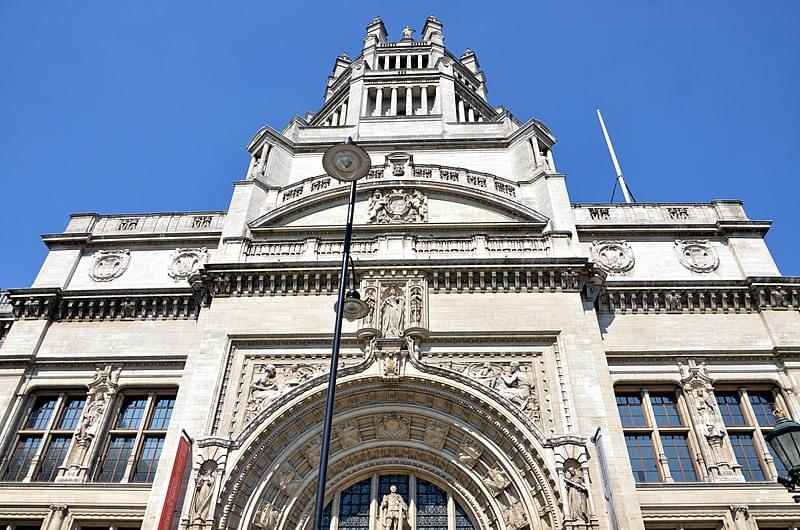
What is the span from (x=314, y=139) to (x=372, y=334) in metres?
14.9

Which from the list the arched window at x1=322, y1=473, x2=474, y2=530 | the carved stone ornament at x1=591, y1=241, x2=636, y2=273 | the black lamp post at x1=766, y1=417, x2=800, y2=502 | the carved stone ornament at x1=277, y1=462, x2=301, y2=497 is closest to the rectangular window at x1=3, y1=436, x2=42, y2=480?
the carved stone ornament at x1=277, y1=462, x2=301, y2=497

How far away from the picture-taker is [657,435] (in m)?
18.7

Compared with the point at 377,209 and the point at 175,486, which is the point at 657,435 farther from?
the point at 175,486

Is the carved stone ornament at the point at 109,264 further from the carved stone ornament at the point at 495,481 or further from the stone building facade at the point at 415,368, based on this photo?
the carved stone ornament at the point at 495,481

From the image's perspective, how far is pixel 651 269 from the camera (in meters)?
23.1

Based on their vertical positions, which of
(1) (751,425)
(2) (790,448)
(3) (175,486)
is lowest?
(2) (790,448)

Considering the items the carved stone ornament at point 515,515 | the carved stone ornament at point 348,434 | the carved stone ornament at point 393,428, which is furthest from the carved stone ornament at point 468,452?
the carved stone ornament at point 348,434

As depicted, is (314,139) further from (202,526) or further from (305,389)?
(202,526)

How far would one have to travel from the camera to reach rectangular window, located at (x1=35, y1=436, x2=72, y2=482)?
757 inches

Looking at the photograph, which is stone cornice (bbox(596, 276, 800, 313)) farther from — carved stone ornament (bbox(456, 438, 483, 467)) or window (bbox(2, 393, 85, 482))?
window (bbox(2, 393, 85, 482))

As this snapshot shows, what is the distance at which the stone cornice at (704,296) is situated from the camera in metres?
21.1

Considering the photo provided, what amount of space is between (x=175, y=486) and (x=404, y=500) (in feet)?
22.6

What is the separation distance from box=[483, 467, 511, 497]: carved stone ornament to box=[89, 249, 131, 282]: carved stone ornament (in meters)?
17.2

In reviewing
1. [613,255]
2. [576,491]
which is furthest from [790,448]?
[613,255]
